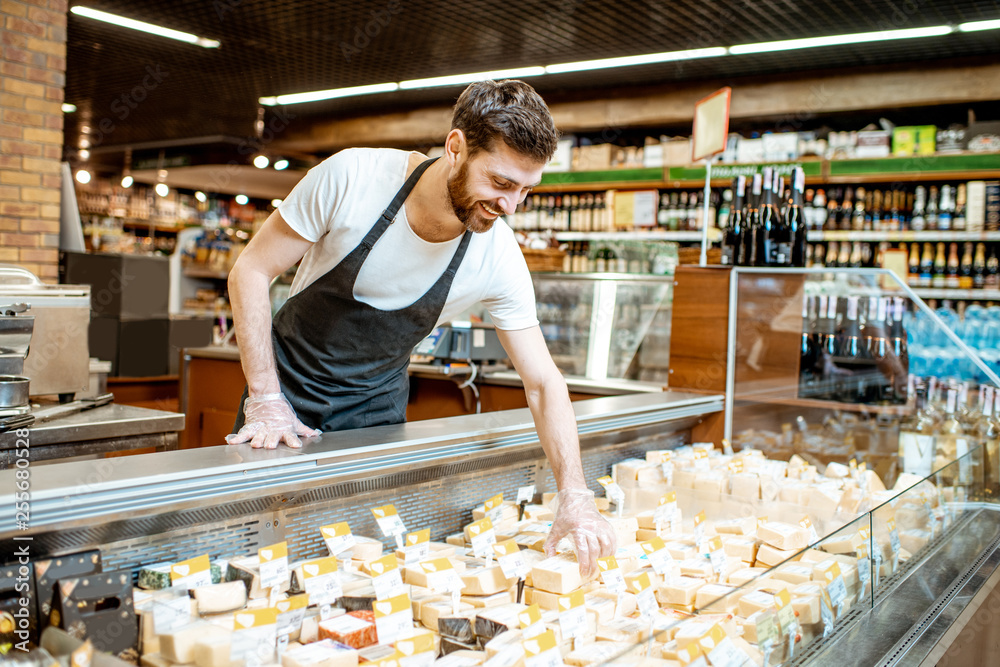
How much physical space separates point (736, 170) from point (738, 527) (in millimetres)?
4975

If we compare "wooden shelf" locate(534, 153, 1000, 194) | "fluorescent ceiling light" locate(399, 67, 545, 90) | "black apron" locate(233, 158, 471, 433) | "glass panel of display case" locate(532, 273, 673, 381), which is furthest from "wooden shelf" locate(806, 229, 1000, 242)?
"black apron" locate(233, 158, 471, 433)

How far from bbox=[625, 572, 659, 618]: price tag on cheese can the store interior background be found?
148 inches

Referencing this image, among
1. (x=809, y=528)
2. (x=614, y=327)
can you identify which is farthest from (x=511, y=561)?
(x=614, y=327)

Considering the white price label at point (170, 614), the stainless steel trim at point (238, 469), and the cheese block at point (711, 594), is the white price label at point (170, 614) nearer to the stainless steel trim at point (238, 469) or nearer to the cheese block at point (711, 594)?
the stainless steel trim at point (238, 469)

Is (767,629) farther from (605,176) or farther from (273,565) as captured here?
(605,176)

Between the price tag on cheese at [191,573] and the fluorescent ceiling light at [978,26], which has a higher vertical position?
the fluorescent ceiling light at [978,26]

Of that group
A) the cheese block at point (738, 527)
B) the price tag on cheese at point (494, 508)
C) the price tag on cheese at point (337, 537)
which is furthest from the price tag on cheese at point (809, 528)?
the price tag on cheese at point (337, 537)

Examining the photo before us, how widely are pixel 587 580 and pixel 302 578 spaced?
0.50 m

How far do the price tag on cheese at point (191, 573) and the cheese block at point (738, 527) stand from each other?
114cm

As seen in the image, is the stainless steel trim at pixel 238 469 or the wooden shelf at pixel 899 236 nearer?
the stainless steel trim at pixel 238 469

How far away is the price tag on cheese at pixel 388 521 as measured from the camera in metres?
1.40

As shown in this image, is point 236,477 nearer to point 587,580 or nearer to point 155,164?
point 587,580

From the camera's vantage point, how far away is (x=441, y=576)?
1288mm

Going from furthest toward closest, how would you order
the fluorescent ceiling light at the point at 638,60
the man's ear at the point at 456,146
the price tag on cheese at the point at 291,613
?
the fluorescent ceiling light at the point at 638,60 < the man's ear at the point at 456,146 < the price tag on cheese at the point at 291,613
